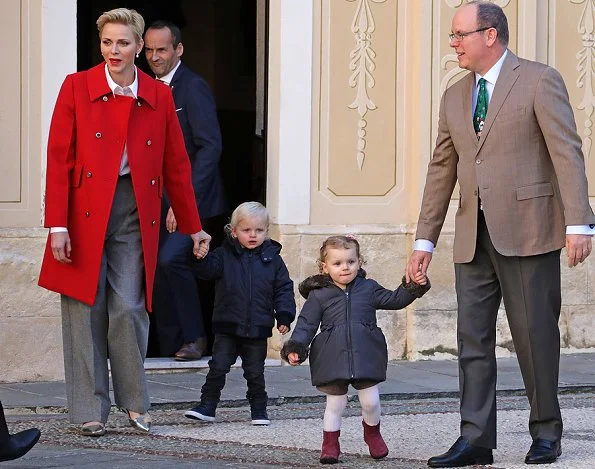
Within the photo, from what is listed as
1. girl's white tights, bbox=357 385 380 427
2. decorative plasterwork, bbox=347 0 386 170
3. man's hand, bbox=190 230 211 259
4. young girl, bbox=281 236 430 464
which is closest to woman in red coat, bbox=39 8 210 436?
man's hand, bbox=190 230 211 259

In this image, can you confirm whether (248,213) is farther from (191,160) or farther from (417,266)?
(191,160)

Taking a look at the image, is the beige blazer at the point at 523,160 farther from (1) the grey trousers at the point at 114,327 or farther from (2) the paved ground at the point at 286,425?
(1) the grey trousers at the point at 114,327

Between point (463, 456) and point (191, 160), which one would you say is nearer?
point (463, 456)

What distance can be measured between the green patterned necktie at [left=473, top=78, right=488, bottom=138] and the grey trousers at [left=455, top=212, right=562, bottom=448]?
0.39 meters

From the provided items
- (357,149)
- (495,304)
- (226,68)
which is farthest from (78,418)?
Answer: (226,68)

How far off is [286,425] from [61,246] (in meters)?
1.45

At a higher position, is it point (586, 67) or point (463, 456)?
point (586, 67)

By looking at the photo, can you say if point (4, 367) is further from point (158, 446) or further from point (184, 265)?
point (158, 446)

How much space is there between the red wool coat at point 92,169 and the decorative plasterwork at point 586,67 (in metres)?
4.11

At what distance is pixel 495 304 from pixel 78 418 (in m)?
1.99

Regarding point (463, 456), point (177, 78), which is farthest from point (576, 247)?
point (177, 78)

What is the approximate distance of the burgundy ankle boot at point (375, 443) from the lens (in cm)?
671

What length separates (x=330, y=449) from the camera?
6.61m

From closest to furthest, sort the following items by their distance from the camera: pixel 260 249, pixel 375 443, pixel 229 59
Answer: pixel 375 443, pixel 260 249, pixel 229 59
